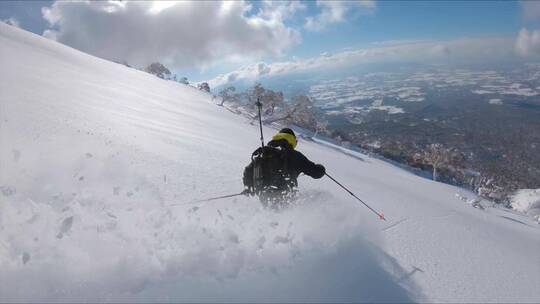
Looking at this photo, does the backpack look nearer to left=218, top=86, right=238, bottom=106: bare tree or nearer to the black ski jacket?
the black ski jacket

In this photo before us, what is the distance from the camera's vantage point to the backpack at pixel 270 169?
4977 mm

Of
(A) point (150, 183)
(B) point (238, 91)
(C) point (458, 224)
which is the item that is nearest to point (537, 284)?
(C) point (458, 224)

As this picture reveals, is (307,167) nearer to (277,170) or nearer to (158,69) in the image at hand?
(277,170)

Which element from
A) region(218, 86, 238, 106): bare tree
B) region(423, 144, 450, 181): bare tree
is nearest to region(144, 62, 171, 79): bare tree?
region(218, 86, 238, 106): bare tree

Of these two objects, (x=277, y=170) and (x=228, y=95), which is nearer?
(x=277, y=170)

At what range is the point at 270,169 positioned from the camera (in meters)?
4.99

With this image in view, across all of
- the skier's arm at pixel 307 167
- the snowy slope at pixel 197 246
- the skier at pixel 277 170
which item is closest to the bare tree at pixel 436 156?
the snowy slope at pixel 197 246

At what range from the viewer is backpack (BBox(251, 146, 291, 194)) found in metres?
4.98

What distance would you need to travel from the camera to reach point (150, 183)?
18.2 ft

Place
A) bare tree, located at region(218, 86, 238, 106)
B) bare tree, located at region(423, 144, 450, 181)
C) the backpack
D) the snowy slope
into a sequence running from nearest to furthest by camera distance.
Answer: the snowy slope → the backpack → bare tree, located at region(423, 144, 450, 181) → bare tree, located at region(218, 86, 238, 106)

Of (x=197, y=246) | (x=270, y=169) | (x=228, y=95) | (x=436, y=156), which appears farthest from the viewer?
(x=228, y=95)

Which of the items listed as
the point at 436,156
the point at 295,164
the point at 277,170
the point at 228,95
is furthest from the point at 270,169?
the point at 228,95

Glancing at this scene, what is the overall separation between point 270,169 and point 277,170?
0.11 meters

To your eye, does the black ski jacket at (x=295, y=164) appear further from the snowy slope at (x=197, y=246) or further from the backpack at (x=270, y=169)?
the snowy slope at (x=197, y=246)
